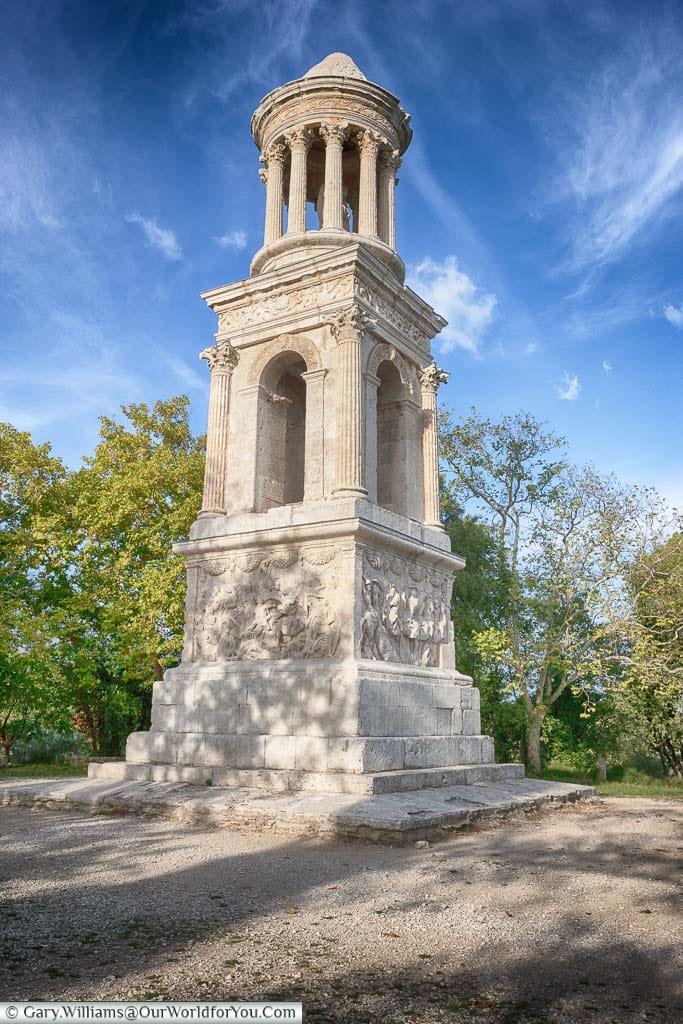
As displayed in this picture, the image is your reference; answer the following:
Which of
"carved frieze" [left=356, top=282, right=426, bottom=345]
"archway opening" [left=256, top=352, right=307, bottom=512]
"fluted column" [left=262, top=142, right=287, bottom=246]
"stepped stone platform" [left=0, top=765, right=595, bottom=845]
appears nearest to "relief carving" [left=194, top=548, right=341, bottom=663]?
"archway opening" [left=256, top=352, right=307, bottom=512]

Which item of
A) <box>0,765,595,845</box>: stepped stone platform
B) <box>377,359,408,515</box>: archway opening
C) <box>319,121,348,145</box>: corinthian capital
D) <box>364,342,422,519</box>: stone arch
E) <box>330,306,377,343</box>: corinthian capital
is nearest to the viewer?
<box>0,765,595,845</box>: stepped stone platform

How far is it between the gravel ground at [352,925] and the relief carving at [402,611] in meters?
4.34

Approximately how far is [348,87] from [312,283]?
221 inches

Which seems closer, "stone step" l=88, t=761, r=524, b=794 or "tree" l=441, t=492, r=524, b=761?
"stone step" l=88, t=761, r=524, b=794

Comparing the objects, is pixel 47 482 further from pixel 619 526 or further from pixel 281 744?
pixel 619 526

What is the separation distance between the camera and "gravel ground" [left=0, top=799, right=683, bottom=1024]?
4.06m

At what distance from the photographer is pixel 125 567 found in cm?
2397

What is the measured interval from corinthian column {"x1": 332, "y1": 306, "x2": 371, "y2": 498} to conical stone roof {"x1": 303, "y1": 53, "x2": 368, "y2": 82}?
6.96 metres

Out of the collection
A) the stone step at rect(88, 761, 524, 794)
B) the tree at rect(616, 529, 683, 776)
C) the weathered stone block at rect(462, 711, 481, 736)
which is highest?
the tree at rect(616, 529, 683, 776)

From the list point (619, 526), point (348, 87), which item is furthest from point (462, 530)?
point (348, 87)

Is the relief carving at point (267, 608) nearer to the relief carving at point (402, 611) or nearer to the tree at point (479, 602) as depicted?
the relief carving at point (402, 611)

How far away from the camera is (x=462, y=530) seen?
28.6 meters

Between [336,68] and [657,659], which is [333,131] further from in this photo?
[657,659]

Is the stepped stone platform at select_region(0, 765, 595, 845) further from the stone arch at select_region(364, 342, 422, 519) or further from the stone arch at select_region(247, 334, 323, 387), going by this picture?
the stone arch at select_region(247, 334, 323, 387)
